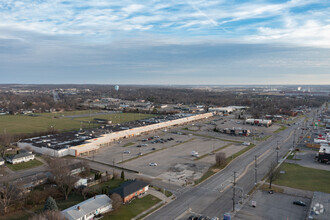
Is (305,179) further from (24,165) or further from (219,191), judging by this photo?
(24,165)

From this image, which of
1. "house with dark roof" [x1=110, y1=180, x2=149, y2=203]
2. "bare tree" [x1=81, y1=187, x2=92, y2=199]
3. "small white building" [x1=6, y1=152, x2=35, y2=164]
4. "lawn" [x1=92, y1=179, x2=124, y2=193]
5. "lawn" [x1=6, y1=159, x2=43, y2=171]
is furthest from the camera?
"small white building" [x1=6, y1=152, x2=35, y2=164]

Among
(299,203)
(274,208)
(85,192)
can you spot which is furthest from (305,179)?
(85,192)

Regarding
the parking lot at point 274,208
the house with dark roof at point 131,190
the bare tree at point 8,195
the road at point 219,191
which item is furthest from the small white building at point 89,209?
the parking lot at point 274,208

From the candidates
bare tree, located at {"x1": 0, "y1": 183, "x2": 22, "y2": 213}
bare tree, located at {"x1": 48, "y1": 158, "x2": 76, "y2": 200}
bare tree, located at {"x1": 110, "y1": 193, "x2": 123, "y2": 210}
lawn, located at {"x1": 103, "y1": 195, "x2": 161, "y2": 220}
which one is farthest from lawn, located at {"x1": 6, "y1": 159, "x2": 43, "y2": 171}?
lawn, located at {"x1": 103, "y1": 195, "x2": 161, "y2": 220}

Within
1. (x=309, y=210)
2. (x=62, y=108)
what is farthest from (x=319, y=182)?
(x=62, y=108)

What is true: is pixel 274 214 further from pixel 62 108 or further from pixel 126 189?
pixel 62 108

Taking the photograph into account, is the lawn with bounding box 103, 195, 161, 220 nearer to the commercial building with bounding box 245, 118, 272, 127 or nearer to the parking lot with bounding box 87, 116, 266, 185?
the parking lot with bounding box 87, 116, 266, 185
